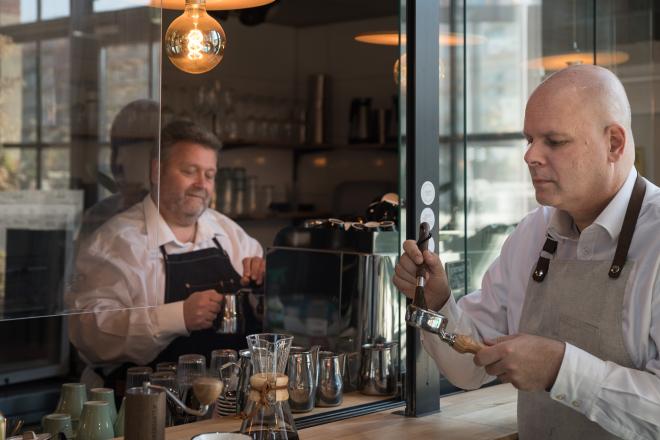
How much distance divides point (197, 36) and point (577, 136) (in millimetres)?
1150

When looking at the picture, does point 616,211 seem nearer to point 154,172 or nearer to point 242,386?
point 242,386

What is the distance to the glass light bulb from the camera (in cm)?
262

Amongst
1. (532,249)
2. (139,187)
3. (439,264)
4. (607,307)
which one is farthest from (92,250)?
(607,307)

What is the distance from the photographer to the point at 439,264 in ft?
7.16

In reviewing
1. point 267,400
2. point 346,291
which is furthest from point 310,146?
point 267,400

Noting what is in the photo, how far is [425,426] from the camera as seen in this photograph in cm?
236

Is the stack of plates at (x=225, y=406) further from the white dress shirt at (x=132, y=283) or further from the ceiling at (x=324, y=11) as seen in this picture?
the ceiling at (x=324, y=11)

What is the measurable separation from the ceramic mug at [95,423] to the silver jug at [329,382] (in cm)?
59

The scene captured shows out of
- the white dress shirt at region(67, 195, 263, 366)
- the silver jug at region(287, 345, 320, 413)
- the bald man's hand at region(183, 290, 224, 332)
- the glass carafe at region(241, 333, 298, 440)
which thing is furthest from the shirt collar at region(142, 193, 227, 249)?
the glass carafe at region(241, 333, 298, 440)

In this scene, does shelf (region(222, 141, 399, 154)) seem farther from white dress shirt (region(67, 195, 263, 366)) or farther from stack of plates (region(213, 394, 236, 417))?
stack of plates (region(213, 394, 236, 417))

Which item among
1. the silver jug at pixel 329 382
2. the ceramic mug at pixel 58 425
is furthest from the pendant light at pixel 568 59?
the ceramic mug at pixel 58 425

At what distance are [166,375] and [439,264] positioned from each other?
818mm

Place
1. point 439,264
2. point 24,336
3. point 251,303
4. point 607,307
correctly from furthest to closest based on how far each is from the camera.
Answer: point 251,303 < point 24,336 < point 439,264 < point 607,307

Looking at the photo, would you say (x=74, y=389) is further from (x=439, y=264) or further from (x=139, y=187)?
(x=439, y=264)
